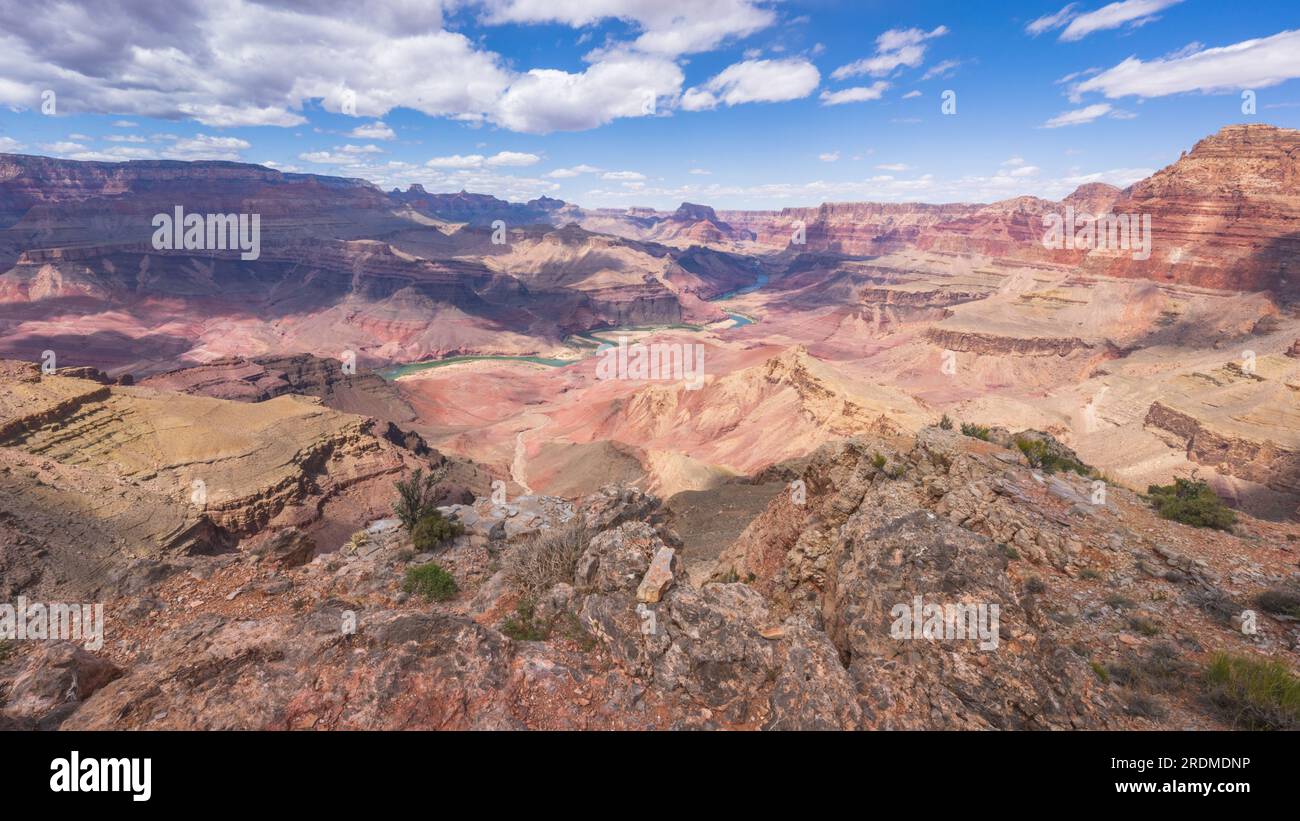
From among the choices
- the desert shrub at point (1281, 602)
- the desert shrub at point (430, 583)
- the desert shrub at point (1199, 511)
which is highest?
the desert shrub at point (1199, 511)

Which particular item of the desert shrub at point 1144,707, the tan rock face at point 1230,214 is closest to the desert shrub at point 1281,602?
the desert shrub at point 1144,707

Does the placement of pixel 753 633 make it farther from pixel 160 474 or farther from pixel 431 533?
pixel 160 474

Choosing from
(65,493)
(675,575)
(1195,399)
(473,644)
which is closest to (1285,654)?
(675,575)

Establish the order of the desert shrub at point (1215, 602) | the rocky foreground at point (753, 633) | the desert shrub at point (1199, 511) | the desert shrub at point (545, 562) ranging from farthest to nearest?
the desert shrub at point (1199, 511)
the desert shrub at point (545, 562)
the desert shrub at point (1215, 602)
the rocky foreground at point (753, 633)

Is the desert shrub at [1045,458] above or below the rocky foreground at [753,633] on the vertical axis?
above

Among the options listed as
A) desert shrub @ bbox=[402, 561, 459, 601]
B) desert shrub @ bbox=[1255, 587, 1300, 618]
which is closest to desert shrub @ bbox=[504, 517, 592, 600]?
desert shrub @ bbox=[402, 561, 459, 601]

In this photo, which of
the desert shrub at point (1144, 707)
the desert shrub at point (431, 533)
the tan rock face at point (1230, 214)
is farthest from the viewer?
the tan rock face at point (1230, 214)

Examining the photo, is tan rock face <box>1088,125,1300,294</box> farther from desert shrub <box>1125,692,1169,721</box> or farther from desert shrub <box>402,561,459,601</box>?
desert shrub <box>402,561,459,601</box>

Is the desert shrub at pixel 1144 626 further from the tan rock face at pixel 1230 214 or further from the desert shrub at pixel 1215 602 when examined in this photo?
the tan rock face at pixel 1230 214
